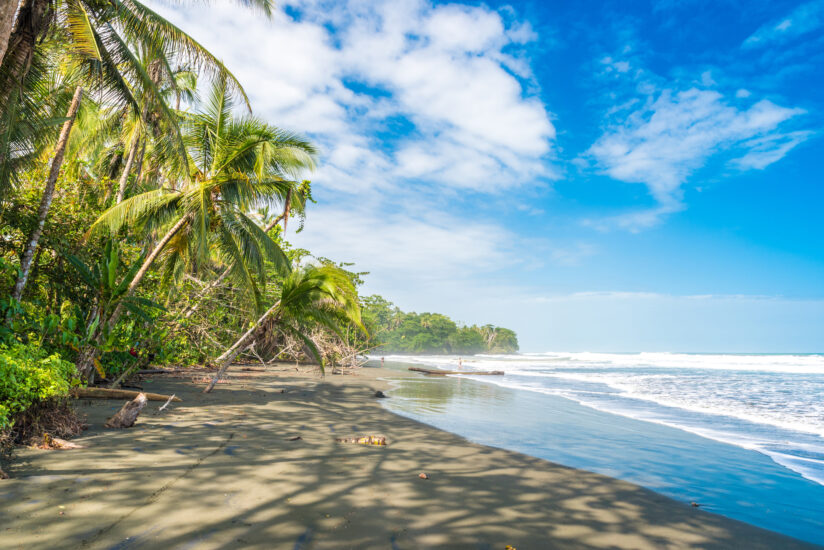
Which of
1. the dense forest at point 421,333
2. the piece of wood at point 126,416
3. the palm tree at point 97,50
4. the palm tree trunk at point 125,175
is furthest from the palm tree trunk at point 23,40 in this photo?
the dense forest at point 421,333

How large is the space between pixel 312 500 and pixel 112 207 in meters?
7.70

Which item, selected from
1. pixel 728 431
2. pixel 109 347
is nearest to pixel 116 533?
pixel 109 347

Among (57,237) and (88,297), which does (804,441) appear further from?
(57,237)

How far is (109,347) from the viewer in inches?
272

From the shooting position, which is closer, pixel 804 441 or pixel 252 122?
pixel 804 441

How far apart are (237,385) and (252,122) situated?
22.3 feet

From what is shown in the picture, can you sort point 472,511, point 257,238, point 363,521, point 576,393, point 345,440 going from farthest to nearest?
point 576,393, point 257,238, point 345,440, point 472,511, point 363,521

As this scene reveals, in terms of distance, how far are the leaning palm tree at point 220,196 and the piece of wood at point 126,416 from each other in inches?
145

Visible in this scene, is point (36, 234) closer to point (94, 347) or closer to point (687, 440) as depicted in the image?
point (94, 347)

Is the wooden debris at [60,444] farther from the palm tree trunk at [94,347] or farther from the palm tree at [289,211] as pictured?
the palm tree at [289,211]

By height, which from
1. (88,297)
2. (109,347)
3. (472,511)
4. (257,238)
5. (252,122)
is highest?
(252,122)

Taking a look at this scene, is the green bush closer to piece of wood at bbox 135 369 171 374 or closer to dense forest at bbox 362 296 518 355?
piece of wood at bbox 135 369 171 374

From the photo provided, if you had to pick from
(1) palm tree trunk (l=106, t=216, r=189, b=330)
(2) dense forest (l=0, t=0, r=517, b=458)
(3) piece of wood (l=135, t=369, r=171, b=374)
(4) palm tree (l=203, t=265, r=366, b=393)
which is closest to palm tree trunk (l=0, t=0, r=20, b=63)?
(2) dense forest (l=0, t=0, r=517, b=458)

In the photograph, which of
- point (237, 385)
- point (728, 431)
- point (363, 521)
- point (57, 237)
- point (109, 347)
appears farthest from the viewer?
point (237, 385)
